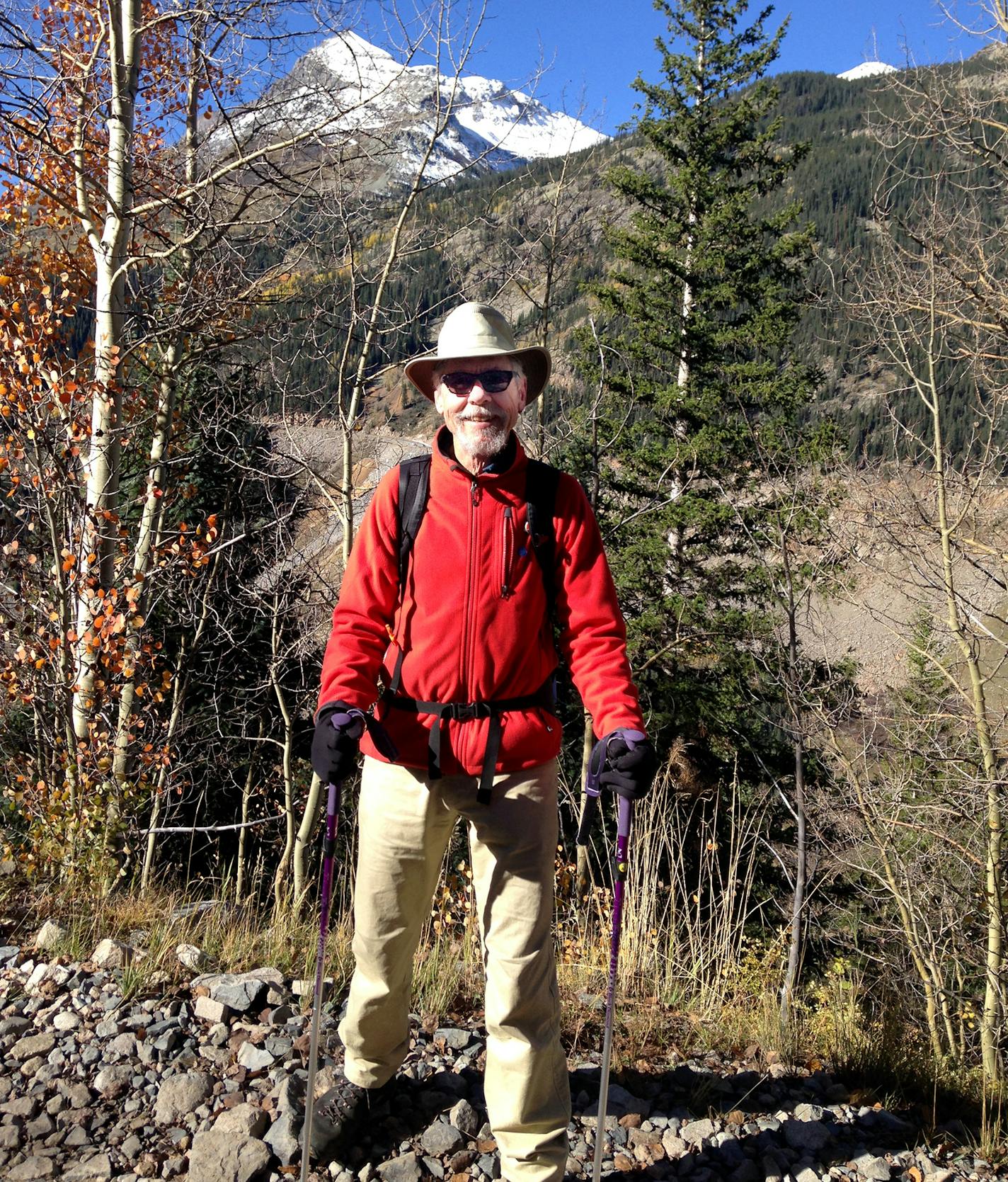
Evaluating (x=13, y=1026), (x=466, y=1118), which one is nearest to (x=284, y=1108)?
(x=466, y=1118)

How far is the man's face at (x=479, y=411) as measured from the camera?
94.0 inches

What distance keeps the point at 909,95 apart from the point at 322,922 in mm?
9821

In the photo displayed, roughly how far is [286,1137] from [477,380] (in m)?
2.22

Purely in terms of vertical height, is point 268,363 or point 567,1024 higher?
point 268,363

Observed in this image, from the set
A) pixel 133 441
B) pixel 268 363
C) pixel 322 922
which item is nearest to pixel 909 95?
pixel 268 363

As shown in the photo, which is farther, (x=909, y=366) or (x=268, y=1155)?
(x=909, y=366)

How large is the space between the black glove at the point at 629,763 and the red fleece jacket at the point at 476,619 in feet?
0.16

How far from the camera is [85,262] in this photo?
10.5 m

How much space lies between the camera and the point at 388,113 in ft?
21.1

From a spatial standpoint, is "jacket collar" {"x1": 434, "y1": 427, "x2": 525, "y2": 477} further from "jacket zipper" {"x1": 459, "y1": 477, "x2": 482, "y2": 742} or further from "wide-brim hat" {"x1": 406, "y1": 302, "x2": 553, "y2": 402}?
"wide-brim hat" {"x1": 406, "y1": 302, "x2": 553, "y2": 402}

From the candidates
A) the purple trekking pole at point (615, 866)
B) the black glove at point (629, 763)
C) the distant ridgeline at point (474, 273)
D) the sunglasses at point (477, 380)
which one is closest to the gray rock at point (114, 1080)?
the purple trekking pole at point (615, 866)

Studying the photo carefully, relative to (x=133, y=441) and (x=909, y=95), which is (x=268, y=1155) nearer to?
(x=133, y=441)

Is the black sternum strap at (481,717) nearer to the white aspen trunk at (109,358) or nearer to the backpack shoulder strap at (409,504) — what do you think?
the backpack shoulder strap at (409,504)

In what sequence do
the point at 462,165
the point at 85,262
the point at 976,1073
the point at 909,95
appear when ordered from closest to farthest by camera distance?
1. the point at 976,1073
2. the point at 462,165
3. the point at 909,95
4. the point at 85,262
